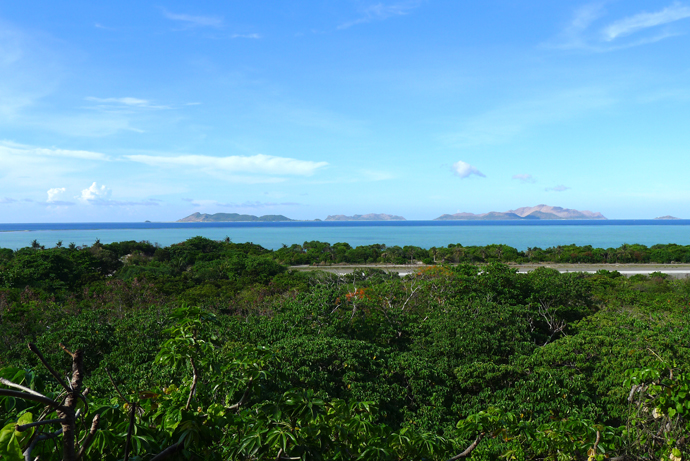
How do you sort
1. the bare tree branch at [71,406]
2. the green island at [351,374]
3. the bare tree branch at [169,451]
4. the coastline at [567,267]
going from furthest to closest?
1. the coastline at [567,267]
2. the green island at [351,374]
3. the bare tree branch at [169,451]
4. the bare tree branch at [71,406]

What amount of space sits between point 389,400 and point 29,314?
537 inches

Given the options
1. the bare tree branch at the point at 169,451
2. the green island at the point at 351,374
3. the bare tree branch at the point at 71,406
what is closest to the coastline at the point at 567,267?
the green island at the point at 351,374

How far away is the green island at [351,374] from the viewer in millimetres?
2396

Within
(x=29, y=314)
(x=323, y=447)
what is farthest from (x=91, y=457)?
(x=29, y=314)

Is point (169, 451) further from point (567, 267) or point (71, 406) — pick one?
point (567, 267)

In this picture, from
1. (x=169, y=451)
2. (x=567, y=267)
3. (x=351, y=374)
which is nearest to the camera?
(x=169, y=451)

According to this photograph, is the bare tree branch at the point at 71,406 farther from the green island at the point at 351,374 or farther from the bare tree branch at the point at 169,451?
the bare tree branch at the point at 169,451

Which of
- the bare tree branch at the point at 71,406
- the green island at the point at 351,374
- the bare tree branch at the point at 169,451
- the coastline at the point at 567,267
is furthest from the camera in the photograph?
the coastline at the point at 567,267

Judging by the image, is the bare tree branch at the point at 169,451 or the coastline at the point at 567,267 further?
the coastline at the point at 567,267

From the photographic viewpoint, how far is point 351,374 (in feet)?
27.6

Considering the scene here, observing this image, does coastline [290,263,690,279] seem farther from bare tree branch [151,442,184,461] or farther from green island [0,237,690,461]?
bare tree branch [151,442,184,461]

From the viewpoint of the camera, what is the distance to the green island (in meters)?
2.40

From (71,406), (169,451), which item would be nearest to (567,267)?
(169,451)

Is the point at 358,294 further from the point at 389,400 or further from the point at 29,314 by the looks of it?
the point at 29,314
